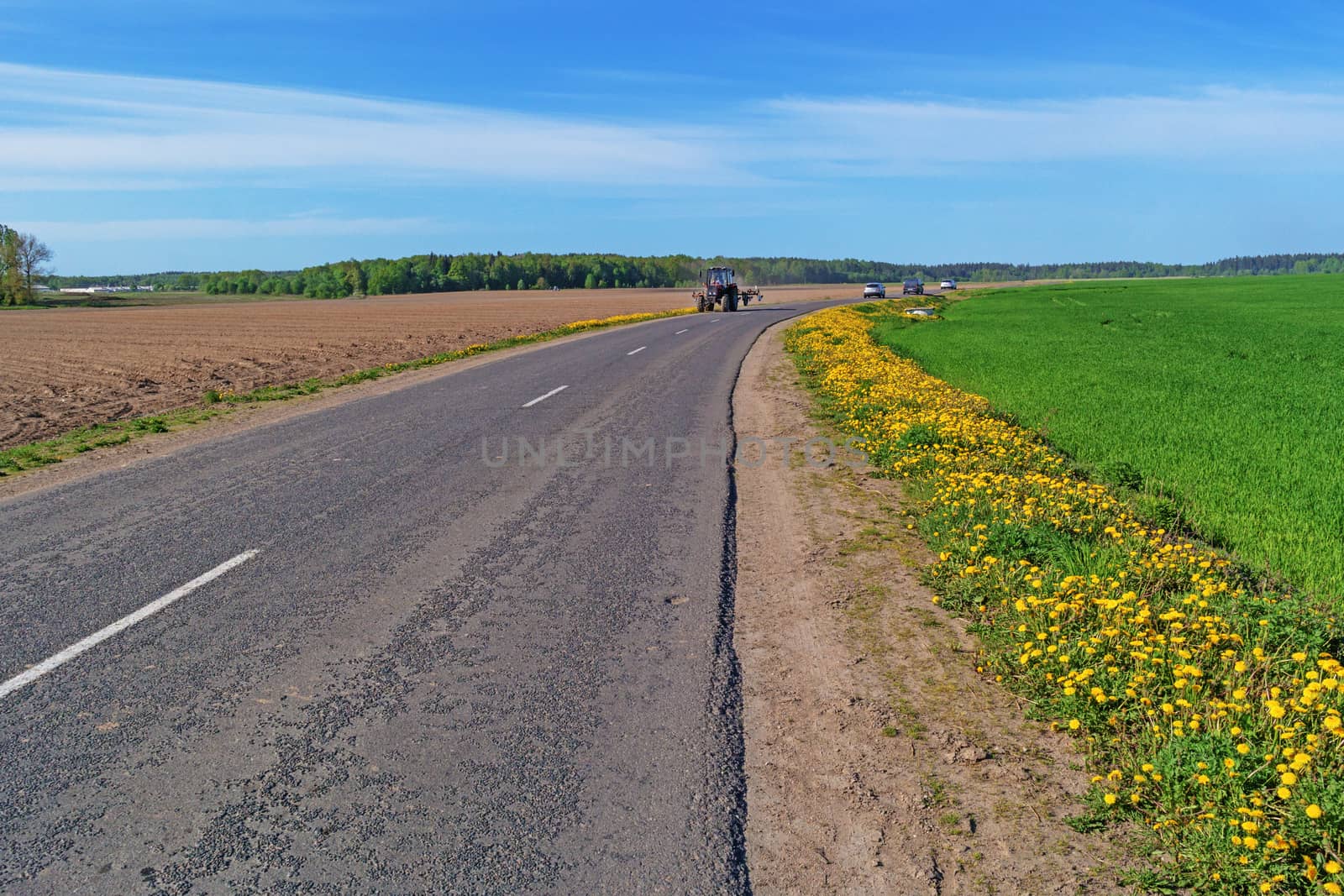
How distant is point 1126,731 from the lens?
160 inches

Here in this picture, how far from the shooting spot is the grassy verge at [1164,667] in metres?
3.16

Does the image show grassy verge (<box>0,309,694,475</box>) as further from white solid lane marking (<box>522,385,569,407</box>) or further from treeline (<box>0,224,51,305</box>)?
treeline (<box>0,224,51,305</box>)

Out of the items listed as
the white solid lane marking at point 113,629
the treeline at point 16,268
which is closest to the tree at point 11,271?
the treeline at point 16,268

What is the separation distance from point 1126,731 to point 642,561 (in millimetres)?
3455

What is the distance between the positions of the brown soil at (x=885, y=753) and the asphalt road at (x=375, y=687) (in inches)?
Answer: 7.9

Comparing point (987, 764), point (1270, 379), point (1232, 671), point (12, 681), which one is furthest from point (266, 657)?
point (1270, 379)

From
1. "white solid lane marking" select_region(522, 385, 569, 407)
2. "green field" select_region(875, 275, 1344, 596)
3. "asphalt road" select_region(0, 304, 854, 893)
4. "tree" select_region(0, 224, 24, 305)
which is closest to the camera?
"asphalt road" select_region(0, 304, 854, 893)

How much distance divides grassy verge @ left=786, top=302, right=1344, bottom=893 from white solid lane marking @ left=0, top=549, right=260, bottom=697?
4962 mm

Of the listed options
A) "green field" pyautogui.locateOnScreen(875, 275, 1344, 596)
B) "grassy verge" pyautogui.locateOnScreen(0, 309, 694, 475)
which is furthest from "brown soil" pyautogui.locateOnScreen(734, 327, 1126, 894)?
"grassy verge" pyautogui.locateOnScreen(0, 309, 694, 475)

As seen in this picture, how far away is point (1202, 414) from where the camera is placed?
12.6 m

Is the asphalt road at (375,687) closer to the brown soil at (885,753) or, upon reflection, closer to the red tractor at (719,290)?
the brown soil at (885,753)

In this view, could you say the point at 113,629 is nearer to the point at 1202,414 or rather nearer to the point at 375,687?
the point at 375,687

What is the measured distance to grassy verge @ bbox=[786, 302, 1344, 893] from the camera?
10.4 feet

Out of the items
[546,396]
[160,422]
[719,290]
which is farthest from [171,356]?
[719,290]
